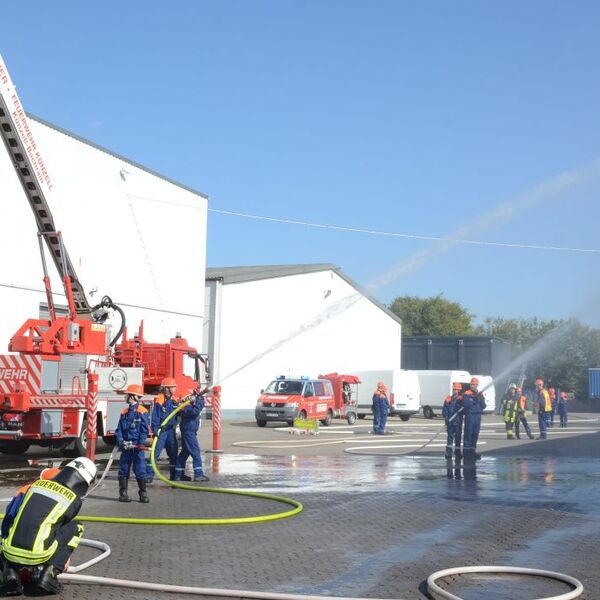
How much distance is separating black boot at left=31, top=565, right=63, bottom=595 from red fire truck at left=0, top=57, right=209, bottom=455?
10.8 m

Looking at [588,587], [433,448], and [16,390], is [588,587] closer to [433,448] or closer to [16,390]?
[16,390]

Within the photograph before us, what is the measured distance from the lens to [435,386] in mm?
48344

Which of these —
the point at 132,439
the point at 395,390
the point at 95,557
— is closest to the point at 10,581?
the point at 95,557

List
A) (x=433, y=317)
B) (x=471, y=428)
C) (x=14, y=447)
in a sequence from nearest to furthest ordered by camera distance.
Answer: (x=471, y=428) < (x=14, y=447) < (x=433, y=317)

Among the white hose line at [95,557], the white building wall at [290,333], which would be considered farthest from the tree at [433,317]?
the white hose line at [95,557]

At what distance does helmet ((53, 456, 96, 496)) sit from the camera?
7.23 metres

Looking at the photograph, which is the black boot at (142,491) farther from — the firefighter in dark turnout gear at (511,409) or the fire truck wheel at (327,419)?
the fire truck wheel at (327,419)

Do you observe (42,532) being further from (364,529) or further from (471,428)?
(471,428)

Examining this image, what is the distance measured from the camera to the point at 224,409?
132 feet

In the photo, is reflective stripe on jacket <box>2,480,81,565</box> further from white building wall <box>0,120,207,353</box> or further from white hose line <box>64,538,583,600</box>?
white building wall <box>0,120,207,353</box>

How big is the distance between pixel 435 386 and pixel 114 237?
76.1ft

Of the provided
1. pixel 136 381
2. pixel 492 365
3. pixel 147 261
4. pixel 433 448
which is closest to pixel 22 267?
pixel 147 261

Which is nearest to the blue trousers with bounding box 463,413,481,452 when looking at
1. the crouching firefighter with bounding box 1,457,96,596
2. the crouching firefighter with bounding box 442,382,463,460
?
the crouching firefighter with bounding box 442,382,463,460

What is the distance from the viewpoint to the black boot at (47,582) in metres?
6.84
